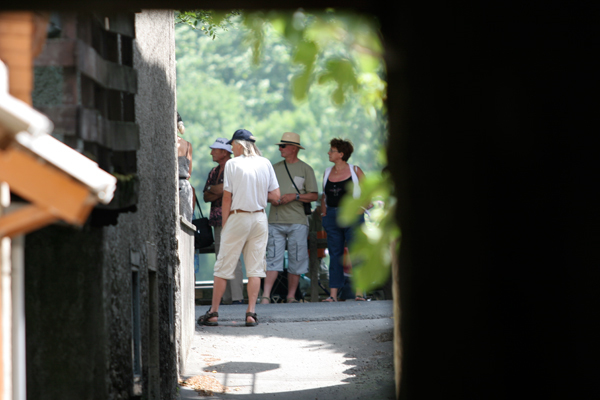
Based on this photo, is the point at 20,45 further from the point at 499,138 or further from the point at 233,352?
the point at 233,352

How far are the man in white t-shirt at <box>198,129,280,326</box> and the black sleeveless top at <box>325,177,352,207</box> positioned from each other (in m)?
1.17

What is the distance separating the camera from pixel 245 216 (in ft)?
27.9

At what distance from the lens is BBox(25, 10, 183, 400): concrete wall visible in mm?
3553

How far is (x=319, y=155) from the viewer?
4681 cm

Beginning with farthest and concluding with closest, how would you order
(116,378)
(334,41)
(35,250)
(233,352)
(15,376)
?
(233,352), (116,378), (35,250), (15,376), (334,41)

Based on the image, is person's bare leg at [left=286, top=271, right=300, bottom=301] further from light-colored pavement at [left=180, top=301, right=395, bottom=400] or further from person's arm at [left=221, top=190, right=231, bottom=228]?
person's arm at [left=221, top=190, right=231, bottom=228]

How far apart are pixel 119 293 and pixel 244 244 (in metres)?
4.56

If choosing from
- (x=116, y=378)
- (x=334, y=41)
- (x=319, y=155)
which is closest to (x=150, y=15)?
(x=116, y=378)

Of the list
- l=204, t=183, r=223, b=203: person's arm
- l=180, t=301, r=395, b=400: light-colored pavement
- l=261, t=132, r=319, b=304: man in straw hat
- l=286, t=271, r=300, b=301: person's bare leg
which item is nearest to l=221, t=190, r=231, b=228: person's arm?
l=180, t=301, r=395, b=400: light-colored pavement

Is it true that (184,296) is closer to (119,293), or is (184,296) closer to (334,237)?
(334,237)

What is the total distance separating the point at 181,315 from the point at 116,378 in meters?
3.34

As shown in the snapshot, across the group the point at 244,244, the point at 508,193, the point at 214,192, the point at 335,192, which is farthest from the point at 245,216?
the point at 508,193

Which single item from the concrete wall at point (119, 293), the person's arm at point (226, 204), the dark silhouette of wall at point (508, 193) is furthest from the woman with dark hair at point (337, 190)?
the dark silhouette of wall at point (508, 193)

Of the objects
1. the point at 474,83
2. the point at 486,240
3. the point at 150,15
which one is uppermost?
the point at 150,15
